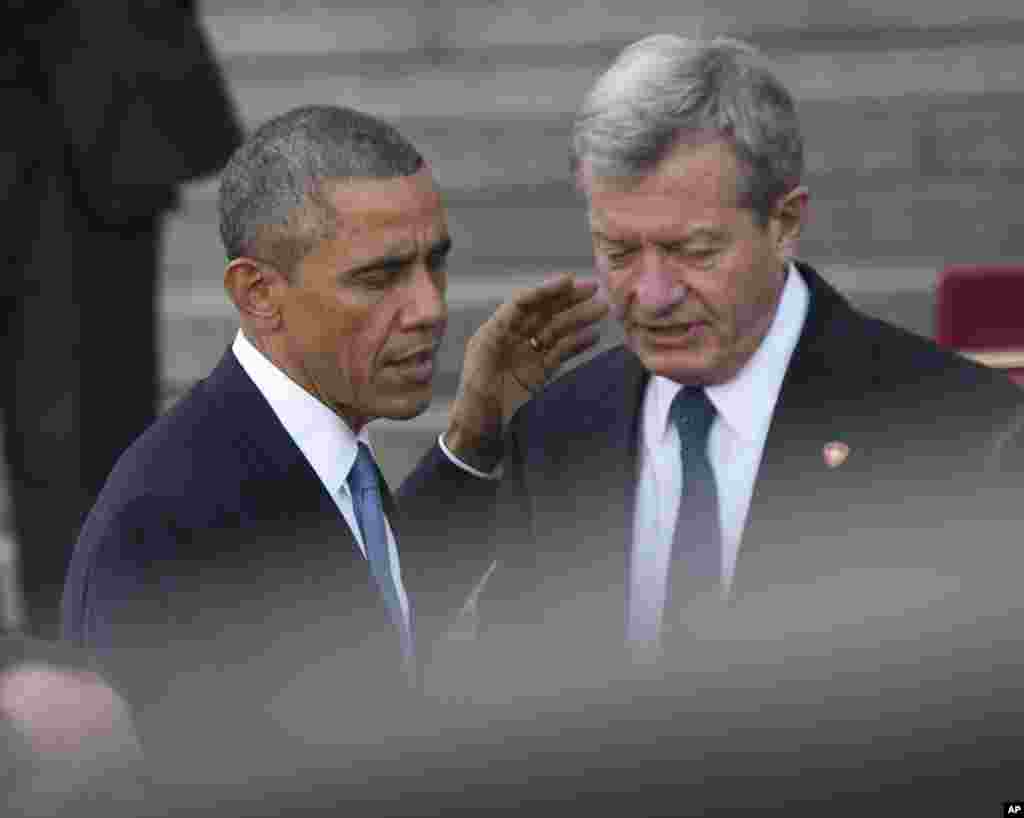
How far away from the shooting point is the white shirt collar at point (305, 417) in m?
3.29

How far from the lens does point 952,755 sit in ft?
7.72

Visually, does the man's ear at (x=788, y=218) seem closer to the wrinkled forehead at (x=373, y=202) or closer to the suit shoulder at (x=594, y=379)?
the suit shoulder at (x=594, y=379)

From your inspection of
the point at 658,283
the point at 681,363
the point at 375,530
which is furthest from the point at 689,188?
the point at 375,530

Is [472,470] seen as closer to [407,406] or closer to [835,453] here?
[407,406]

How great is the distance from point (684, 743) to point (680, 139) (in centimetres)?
108

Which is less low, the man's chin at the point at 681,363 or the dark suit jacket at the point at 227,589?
the man's chin at the point at 681,363

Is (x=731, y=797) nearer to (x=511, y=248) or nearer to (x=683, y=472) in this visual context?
(x=683, y=472)

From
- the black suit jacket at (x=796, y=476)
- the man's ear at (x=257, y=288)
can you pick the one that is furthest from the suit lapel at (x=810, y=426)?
the man's ear at (x=257, y=288)

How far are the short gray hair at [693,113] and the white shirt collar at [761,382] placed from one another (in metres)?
0.19

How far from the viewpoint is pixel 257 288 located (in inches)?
128

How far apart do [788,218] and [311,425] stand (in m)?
0.62

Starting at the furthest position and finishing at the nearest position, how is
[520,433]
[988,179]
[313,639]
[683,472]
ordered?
[988,179] < [520,433] < [683,472] < [313,639]

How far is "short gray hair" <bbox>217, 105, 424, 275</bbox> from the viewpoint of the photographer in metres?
3.18

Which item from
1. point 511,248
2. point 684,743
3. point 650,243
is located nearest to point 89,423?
point 511,248
